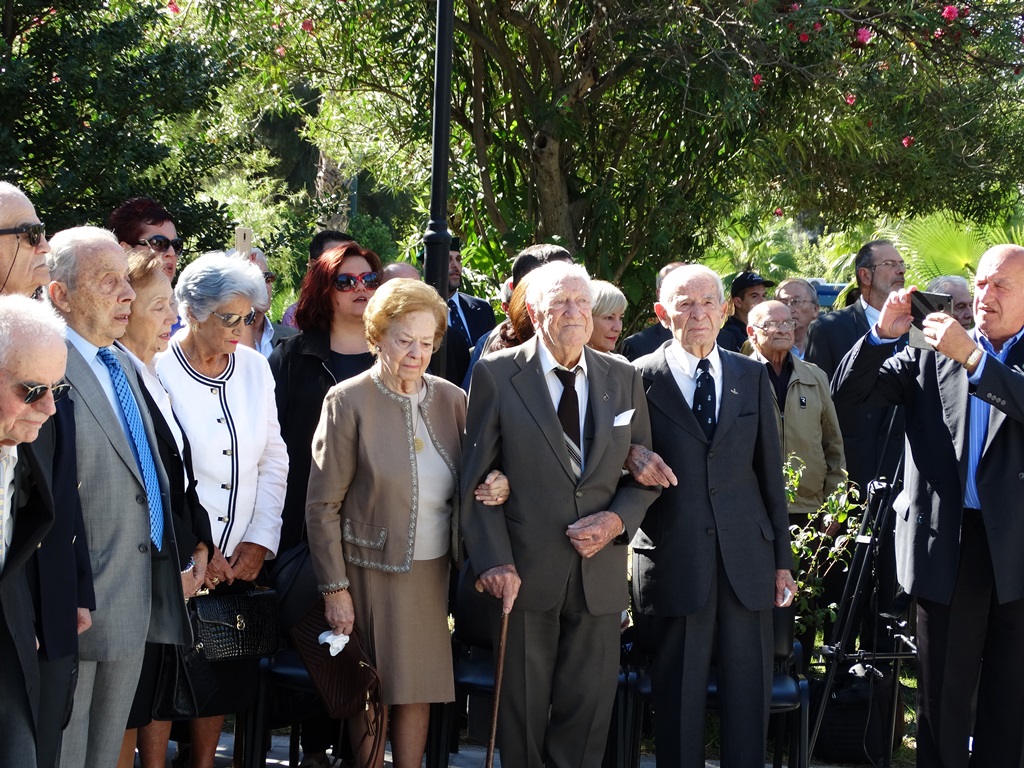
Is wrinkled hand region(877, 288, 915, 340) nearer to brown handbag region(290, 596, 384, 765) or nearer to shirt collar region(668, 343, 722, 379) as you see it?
shirt collar region(668, 343, 722, 379)

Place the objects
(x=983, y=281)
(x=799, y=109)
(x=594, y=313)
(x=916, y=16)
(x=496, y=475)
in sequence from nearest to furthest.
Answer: (x=496, y=475) → (x=983, y=281) → (x=594, y=313) → (x=916, y=16) → (x=799, y=109)

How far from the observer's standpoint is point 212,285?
4590 mm

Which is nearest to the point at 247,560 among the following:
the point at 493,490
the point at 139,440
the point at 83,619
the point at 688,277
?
the point at 139,440

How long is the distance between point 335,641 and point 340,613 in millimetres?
108

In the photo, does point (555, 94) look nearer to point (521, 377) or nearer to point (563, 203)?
point (563, 203)

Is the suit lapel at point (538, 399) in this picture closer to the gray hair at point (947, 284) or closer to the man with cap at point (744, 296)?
the man with cap at point (744, 296)

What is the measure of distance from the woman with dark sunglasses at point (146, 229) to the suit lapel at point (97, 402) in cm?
178

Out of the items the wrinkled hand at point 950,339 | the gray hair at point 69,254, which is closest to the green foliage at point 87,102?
the gray hair at point 69,254

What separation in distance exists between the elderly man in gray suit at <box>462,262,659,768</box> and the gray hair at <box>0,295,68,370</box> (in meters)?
1.75

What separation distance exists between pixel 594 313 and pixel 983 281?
1.75m

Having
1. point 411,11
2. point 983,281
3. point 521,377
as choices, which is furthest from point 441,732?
point 411,11

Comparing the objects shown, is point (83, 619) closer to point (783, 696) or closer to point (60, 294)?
point (60, 294)

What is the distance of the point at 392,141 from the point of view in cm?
1005

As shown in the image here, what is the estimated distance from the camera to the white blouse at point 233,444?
4547mm
